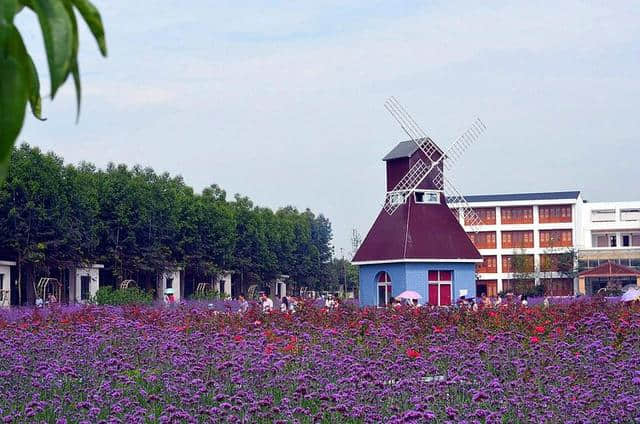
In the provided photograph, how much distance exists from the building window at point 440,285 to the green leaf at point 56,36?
48.7 meters

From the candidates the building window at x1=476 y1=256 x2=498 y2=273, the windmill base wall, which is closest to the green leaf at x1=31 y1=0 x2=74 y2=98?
the windmill base wall

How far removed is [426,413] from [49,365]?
4.69 metres

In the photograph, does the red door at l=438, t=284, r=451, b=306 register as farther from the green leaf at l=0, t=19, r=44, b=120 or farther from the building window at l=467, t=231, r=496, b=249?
the green leaf at l=0, t=19, r=44, b=120

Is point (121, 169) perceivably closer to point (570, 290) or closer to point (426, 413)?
point (570, 290)

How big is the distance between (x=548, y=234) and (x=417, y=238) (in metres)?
47.3

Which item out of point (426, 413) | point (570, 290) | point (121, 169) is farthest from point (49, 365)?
point (570, 290)

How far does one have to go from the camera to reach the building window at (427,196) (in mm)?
51156

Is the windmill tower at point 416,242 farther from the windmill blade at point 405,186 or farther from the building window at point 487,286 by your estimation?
the building window at point 487,286

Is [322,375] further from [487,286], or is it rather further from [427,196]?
[487,286]

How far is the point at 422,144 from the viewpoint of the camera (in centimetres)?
5250

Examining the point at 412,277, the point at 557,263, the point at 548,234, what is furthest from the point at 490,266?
the point at 412,277

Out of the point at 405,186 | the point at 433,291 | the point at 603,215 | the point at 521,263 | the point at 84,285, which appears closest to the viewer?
the point at 433,291

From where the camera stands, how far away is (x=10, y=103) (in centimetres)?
137

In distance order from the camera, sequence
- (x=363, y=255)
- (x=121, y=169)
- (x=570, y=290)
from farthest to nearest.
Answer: (x=570, y=290) < (x=121, y=169) < (x=363, y=255)
